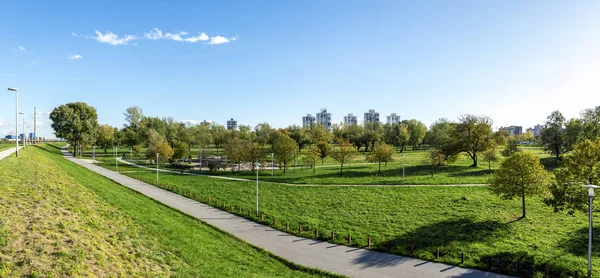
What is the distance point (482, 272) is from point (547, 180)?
15581 mm

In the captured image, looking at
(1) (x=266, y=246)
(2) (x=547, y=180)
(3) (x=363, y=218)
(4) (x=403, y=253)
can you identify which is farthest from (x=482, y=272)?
(2) (x=547, y=180)

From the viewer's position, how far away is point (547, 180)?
26922 mm

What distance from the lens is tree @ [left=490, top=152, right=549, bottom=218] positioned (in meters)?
26.2

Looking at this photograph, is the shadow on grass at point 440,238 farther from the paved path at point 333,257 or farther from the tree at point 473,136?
the tree at point 473,136

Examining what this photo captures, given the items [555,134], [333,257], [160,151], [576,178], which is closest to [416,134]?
[555,134]

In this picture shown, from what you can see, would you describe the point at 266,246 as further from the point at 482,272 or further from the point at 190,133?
the point at 190,133

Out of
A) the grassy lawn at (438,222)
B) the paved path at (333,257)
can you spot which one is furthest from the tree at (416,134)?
the paved path at (333,257)

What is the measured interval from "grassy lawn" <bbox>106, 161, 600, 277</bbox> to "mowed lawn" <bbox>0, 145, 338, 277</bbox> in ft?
23.2

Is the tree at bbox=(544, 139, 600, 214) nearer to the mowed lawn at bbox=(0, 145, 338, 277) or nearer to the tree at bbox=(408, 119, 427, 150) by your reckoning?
the mowed lawn at bbox=(0, 145, 338, 277)

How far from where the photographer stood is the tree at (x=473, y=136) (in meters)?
56.2

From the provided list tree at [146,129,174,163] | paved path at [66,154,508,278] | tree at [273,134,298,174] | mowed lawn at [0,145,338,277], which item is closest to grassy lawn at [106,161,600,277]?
paved path at [66,154,508,278]

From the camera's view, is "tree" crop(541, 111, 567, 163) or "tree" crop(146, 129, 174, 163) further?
"tree" crop(146, 129, 174, 163)

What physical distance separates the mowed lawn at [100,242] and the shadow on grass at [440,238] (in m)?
4.72

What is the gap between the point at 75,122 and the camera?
7256cm
